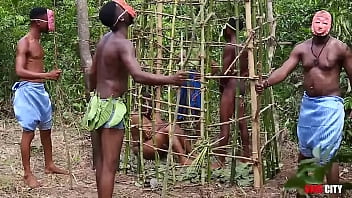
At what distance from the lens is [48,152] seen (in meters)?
5.36

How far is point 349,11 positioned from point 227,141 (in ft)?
5.64

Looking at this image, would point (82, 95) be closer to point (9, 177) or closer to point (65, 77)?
point (65, 77)

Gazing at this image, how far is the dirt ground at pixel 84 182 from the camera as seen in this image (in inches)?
185

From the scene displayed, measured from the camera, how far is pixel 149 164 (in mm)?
5621

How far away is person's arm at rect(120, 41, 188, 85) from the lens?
3166mm

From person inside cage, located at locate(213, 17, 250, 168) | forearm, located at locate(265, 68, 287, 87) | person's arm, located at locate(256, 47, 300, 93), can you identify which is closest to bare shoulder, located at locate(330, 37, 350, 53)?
person's arm, located at locate(256, 47, 300, 93)

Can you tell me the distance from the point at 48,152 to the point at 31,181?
456 millimetres

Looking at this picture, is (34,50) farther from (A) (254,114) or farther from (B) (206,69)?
(A) (254,114)

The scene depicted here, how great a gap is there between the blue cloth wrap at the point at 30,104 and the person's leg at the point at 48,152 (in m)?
0.12

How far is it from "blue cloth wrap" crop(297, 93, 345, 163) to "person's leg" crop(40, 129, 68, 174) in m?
2.37

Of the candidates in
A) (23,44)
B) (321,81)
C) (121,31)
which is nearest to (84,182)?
(23,44)

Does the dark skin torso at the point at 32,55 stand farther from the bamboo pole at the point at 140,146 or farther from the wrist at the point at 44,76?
the bamboo pole at the point at 140,146

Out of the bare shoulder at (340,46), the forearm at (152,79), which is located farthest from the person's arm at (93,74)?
the bare shoulder at (340,46)

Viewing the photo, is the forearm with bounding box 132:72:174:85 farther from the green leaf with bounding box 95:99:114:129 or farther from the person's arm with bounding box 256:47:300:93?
the person's arm with bounding box 256:47:300:93
